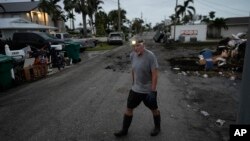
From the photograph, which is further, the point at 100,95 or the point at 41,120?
the point at 100,95

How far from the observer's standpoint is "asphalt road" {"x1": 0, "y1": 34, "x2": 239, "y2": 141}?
4.98 metres

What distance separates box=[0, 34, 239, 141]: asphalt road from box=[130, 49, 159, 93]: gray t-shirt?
1.01 metres

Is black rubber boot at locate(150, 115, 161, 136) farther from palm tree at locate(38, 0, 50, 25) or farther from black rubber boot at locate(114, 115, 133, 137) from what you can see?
palm tree at locate(38, 0, 50, 25)

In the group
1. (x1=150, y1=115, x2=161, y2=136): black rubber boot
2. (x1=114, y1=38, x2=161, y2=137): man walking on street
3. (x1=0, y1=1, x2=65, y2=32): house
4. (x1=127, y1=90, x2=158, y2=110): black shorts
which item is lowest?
(x1=150, y1=115, x2=161, y2=136): black rubber boot

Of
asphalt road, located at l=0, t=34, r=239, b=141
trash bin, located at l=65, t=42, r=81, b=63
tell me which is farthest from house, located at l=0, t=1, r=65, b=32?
→ asphalt road, located at l=0, t=34, r=239, b=141

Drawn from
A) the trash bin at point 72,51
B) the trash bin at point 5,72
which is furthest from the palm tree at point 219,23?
the trash bin at point 5,72

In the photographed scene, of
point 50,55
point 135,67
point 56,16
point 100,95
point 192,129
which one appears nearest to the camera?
point 135,67

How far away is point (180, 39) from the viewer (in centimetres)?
3812

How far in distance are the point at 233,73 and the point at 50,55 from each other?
31.3 ft

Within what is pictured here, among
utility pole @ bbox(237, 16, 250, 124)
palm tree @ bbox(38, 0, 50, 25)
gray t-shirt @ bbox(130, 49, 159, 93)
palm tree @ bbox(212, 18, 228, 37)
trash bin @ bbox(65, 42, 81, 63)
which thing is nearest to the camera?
utility pole @ bbox(237, 16, 250, 124)

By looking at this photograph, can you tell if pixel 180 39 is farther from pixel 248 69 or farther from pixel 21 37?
pixel 248 69

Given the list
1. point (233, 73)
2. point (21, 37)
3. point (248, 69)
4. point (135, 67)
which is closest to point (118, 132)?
point (135, 67)

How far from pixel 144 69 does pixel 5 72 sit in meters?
6.81

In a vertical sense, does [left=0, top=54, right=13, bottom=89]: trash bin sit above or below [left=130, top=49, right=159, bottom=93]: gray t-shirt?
below
